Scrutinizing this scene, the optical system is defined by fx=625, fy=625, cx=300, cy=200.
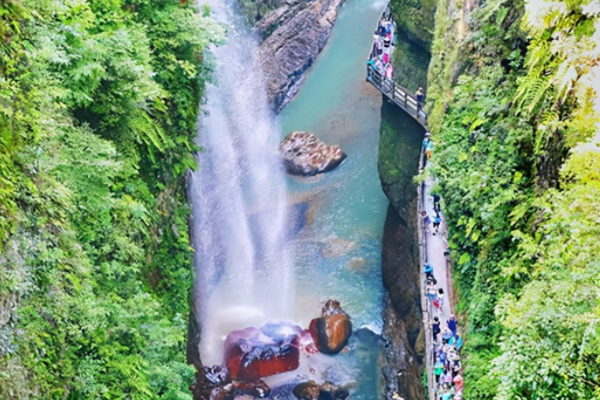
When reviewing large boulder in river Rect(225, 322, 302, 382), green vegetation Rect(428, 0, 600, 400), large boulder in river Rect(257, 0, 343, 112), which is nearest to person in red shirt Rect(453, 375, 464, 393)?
green vegetation Rect(428, 0, 600, 400)

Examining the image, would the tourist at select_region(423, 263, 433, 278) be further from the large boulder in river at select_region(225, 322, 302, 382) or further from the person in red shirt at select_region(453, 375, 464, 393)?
the large boulder in river at select_region(225, 322, 302, 382)

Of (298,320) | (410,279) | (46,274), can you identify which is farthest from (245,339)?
(46,274)

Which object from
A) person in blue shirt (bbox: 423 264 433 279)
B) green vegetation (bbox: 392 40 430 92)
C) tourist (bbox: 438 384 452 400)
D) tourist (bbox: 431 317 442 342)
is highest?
green vegetation (bbox: 392 40 430 92)

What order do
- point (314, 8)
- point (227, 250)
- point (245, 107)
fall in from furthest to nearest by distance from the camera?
point (314, 8)
point (245, 107)
point (227, 250)

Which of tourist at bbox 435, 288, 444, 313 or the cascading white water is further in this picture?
the cascading white water

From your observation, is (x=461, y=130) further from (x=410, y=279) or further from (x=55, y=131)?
(x=55, y=131)

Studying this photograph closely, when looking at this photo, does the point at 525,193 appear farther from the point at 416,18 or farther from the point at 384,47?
the point at 384,47

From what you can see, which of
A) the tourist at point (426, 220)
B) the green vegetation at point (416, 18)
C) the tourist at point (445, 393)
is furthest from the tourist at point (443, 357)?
the green vegetation at point (416, 18)
